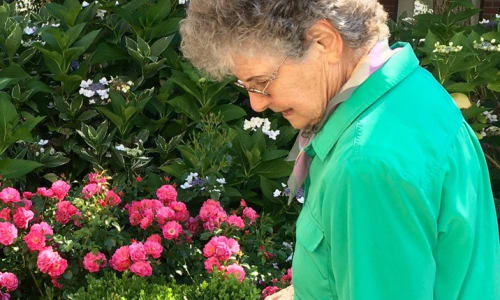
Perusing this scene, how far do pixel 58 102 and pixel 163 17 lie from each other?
2.63 feet

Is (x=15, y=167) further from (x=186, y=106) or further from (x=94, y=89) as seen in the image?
(x=186, y=106)

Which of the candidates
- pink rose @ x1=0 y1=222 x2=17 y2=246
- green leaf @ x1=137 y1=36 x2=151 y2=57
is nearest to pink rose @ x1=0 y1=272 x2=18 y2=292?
pink rose @ x1=0 y1=222 x2=17 y2=246

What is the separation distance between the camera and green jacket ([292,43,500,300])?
1.31 meters

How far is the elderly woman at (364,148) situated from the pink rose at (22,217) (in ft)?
5.12

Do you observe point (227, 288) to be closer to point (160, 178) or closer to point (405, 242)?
point (160, 178)

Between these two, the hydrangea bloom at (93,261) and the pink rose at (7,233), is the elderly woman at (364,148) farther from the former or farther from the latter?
the pink rose at (7,233)

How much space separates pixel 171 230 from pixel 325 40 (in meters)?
1.65

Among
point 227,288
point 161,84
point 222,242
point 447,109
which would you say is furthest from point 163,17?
point 447,109

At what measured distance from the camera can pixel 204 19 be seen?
1.55 meters

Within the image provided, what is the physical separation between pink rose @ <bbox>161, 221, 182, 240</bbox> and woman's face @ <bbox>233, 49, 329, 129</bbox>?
1457 mm

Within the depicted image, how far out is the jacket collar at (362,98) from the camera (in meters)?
1.44

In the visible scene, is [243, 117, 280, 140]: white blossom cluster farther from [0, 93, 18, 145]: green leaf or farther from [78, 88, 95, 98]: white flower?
[0, 93, 18, 145]: green leaf

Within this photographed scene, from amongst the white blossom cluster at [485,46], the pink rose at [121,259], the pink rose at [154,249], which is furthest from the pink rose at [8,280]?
the white blossom cluster at [485,46]

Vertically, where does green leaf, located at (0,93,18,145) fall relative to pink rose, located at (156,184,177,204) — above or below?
above
